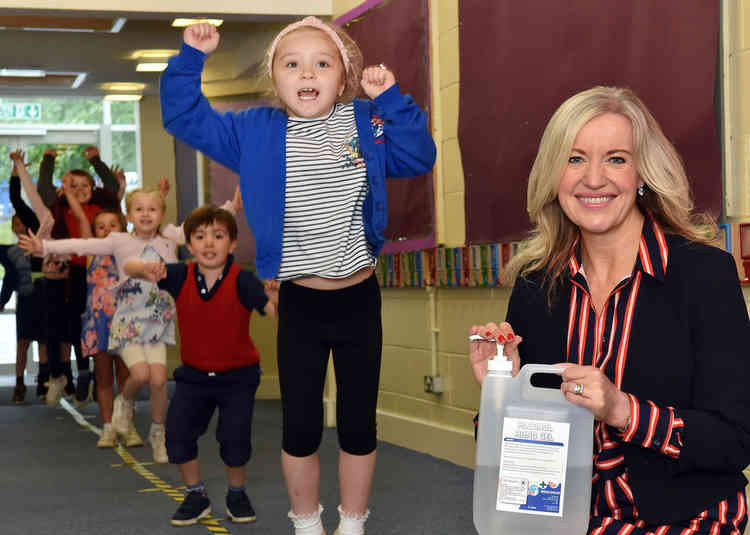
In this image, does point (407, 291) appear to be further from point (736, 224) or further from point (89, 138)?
point (89, 138)

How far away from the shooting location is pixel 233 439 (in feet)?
14.0

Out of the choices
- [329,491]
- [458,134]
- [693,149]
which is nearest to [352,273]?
[693,149]

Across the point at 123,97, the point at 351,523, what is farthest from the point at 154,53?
the point at 351,523

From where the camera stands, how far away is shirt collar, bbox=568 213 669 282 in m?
1.81

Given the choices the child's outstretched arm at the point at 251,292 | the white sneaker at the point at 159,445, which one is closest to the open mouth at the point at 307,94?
the child's outstretched arm at the point at 251,292

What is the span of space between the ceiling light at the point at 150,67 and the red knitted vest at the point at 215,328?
5763 mm

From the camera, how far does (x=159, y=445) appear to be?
18.6ft

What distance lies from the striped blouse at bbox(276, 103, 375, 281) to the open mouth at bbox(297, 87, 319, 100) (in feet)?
0.39

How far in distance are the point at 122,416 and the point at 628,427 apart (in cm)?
488

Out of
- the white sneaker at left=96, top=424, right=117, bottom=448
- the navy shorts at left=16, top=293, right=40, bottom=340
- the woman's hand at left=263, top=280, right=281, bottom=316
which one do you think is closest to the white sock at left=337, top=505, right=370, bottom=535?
the woman's hand at left=263, top=280, right=281, bottom=316

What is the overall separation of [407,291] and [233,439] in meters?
2.08

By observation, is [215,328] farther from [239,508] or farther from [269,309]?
[239,508]

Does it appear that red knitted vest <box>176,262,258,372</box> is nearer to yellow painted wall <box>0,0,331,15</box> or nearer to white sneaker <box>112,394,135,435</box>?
white sneaker <box>112,394,135,435</box>

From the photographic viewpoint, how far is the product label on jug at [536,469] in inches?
64.8
